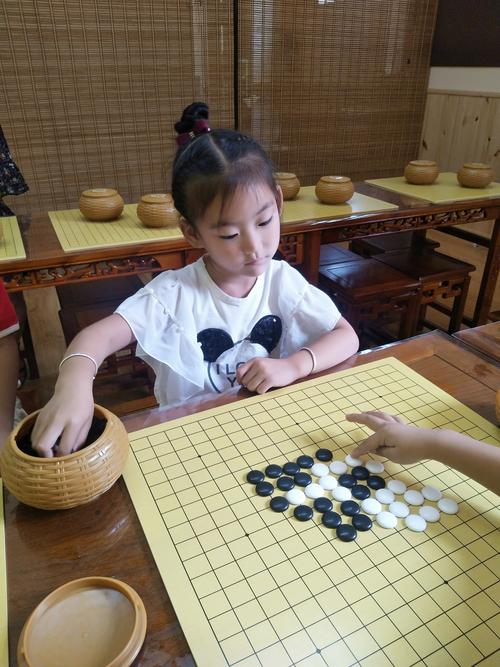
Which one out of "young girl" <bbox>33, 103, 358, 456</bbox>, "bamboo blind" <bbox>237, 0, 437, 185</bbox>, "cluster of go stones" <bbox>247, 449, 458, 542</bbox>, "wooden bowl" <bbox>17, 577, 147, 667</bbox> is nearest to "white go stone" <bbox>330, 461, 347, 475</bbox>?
"cluster of go stones" <bbox>247, 449, 458, 542</bbox>

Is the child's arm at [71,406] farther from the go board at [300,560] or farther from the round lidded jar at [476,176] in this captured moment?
the round lidded jar at [476,176]

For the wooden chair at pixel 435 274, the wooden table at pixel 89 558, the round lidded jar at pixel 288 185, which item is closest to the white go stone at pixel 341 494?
the wooden table at pixel 89 558

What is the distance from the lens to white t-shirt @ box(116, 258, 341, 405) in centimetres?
113

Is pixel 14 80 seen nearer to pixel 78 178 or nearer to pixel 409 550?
pixel 78 178

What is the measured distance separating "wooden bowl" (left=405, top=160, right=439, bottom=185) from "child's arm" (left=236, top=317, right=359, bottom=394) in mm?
1687

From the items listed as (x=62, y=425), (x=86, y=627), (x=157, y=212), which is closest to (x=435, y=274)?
(x=157, y=212)

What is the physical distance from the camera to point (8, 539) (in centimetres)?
62

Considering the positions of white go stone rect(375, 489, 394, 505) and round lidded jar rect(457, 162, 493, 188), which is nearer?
white go stone rect(375, 489, 394, 505)

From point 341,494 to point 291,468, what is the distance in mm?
78

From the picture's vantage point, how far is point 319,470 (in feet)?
2.38

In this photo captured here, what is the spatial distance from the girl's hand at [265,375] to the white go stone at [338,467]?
0.70 ft

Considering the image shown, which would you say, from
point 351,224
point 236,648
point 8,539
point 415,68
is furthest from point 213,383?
point 415,68

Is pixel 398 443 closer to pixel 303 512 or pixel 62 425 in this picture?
pixel 303 512

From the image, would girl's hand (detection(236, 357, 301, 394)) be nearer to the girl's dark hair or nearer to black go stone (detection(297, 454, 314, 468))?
black go stone (detection(297, 454, 314, 468))
